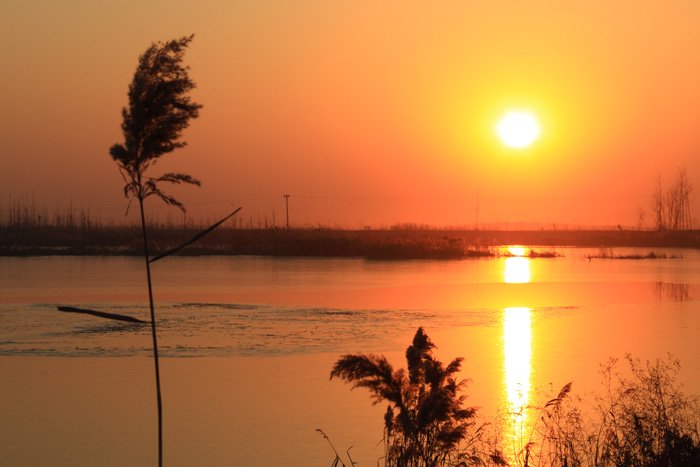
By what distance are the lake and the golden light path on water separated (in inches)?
1.8

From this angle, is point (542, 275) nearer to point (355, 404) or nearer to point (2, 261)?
point (355, 404)

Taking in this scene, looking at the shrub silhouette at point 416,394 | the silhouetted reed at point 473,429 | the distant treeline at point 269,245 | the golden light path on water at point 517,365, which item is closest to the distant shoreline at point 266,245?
the distant treeline at point 269,245

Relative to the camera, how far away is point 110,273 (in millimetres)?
25922

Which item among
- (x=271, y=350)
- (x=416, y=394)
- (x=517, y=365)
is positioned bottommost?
(x=517, y=365)

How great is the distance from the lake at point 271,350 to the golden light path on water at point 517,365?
0.04 meters

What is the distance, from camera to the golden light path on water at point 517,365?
7.12 metres

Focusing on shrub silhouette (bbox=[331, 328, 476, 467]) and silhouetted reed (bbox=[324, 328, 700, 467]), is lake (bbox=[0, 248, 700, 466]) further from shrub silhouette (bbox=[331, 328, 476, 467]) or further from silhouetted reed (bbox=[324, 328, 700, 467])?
shrub silhouette (bbox=[331, 328, 476, 467])

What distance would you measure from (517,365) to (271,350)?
3.51m

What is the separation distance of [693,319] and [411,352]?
1144 centimetres

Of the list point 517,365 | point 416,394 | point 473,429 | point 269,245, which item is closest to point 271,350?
point 517,365

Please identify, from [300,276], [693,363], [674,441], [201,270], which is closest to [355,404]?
[674,441]

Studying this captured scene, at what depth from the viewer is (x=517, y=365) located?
398 inches

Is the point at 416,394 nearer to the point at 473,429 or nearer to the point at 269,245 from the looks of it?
the point at 473,429

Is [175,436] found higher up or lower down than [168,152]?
lower down
